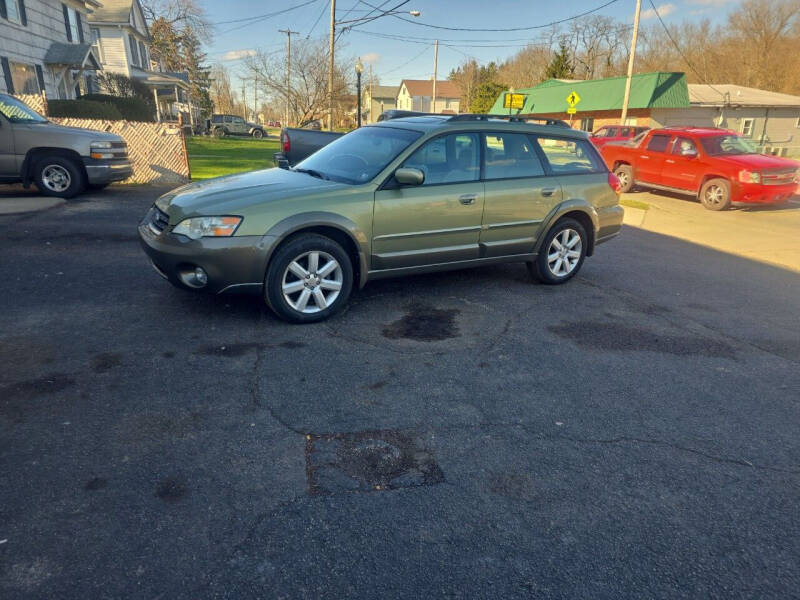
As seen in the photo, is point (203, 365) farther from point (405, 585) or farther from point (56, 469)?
point (405, 585)

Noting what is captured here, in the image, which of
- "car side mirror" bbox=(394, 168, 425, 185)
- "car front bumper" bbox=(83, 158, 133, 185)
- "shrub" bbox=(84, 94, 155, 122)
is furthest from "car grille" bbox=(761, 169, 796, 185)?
"shrub" bbox=(84, 94, 155, 122)

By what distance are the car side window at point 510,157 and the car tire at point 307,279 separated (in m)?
1.86

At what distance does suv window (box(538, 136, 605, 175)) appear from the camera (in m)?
6.09

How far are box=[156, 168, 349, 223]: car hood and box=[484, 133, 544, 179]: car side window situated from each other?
65.1 inches

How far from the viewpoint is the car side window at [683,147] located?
13953 millimetres

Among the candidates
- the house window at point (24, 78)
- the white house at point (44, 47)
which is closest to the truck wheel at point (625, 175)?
the white house at point (44, 47)

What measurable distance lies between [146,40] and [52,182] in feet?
105

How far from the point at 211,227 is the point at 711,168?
13.1 metres

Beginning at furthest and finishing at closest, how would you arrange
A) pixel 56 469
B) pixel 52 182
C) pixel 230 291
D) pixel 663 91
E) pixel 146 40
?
pixel 146 40
pixel 663 91
pixel 52 182
pixel 230 291
pixel 56 469

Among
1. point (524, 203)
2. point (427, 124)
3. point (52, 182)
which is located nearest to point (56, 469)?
point (427, 124)

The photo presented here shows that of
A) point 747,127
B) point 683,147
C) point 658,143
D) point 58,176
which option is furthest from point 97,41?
point 747,127

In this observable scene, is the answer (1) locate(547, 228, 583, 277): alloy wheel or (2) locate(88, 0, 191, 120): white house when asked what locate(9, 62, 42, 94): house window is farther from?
(1) locate(547, 228, 583, 277): alloy wheel

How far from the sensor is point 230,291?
4.52 m


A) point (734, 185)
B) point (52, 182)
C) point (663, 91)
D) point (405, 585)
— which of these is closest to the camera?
point (405, 585)
